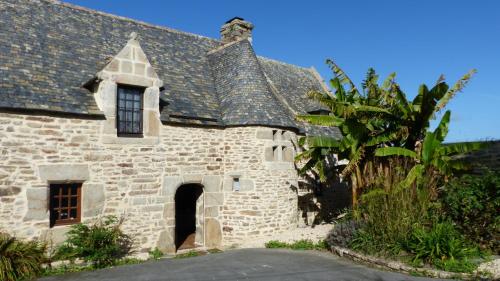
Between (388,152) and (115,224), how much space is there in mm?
7915

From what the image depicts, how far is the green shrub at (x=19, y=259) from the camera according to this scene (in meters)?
8.15

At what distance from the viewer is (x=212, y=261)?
10.1 metres

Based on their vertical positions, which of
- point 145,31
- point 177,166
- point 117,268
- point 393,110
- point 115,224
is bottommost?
point 117,268

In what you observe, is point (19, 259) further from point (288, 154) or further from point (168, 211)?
point (288, 154)

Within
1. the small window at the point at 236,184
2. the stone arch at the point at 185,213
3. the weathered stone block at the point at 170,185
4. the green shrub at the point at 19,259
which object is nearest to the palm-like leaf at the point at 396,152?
the small window at the point at 236,184

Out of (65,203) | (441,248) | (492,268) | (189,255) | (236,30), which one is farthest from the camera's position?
(236,30)

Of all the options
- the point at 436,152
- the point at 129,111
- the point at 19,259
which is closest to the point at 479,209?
the point at 436,152

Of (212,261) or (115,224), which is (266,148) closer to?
(212,261)

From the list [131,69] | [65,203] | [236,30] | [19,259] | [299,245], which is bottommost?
[299,245]

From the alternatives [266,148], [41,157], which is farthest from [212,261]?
[41,157]

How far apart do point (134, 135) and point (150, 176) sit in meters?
1.30

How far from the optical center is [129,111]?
11344 millimetres

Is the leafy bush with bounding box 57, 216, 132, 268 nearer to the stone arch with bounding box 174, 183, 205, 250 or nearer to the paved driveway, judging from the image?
the paved driveway

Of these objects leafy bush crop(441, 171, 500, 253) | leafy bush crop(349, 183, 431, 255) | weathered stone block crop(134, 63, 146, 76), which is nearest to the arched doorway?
weathered stone block crop(134, 63, 146, 76)
